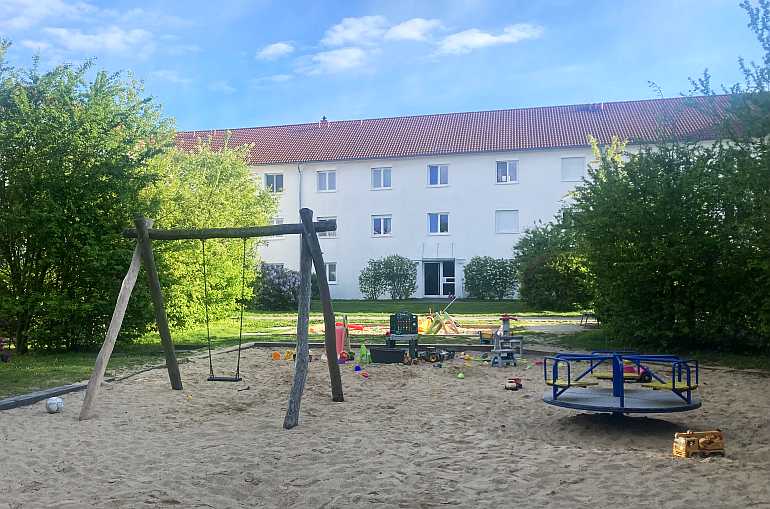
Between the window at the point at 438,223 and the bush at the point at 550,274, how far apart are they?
30.5ft

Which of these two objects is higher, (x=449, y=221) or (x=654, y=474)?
(x=449, y=221)

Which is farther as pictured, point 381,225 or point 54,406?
point 381,225

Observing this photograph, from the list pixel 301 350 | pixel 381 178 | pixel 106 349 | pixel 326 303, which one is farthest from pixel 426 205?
pixel 301 350

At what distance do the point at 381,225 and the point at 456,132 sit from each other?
21.6ft

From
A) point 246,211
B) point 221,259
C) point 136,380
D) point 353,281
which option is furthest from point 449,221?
point 136,380

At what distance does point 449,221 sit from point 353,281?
612 centimetres

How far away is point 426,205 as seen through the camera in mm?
39375

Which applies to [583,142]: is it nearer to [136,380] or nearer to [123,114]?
[123,114]

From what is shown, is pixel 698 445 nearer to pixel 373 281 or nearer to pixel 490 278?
pixel 490 278

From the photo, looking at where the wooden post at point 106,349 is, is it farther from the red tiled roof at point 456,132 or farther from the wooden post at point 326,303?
the red tiled roof at point 456,132

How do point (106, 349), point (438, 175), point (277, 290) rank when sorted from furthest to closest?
point (438, 175) < point (277, 290) < point (106, 349)

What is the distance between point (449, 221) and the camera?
3916cm

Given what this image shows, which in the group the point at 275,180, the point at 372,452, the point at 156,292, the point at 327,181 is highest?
the point at 275,180

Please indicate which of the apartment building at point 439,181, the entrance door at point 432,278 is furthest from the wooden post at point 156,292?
the entrance door at point 432,278
